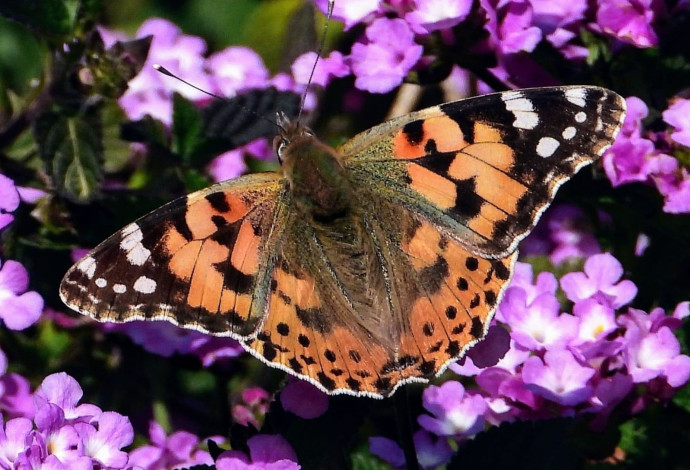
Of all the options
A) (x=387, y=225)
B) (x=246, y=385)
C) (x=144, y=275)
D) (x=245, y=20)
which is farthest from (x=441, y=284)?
(x=245, y=20)

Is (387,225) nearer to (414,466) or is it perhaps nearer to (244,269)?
(244,269)

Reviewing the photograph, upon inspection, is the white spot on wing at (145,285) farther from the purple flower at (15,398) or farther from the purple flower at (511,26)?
the purple flower at (511,26)

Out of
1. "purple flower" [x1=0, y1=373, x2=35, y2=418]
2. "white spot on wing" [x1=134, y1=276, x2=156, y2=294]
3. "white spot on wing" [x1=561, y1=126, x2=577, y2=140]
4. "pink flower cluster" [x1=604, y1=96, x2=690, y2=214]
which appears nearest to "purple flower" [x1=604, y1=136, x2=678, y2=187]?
"pink flower cluster" [x1=604, y1=96, x2=690, y2=214]

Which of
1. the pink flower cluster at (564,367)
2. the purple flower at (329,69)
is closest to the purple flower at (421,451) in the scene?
the pink flower cluster at (564,367)

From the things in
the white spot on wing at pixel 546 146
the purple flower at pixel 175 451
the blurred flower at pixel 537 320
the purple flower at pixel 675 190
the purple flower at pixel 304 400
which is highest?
the white spot on wing at pixel 546 146

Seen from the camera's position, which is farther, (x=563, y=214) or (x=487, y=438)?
(x=563, y=214)
